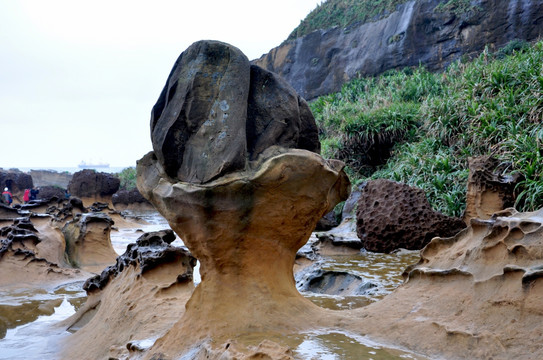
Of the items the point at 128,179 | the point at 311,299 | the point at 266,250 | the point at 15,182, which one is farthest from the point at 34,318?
the point at 128,179

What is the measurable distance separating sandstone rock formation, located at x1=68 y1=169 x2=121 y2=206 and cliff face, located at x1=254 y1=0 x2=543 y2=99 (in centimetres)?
962

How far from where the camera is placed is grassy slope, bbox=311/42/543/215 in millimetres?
6254

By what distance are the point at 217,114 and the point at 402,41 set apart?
17726 millimetres

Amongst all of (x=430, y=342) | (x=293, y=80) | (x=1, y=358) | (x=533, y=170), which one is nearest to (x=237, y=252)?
(x=430, y=342)

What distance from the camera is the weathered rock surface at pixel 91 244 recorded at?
632cm

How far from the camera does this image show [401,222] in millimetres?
5547

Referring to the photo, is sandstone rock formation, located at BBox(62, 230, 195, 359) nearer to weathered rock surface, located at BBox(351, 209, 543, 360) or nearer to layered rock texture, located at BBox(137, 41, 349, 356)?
layered rock texture, located at BBox(137, 41, 349, 356)

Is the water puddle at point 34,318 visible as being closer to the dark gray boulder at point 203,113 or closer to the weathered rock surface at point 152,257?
the weathered rock surface at point 152,257

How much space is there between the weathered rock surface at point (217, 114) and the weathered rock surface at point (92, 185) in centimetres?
1582

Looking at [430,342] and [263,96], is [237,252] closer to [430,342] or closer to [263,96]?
[263,96]

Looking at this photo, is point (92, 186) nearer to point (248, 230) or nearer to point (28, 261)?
point (28, 261)

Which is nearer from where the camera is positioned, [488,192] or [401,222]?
[488,192]

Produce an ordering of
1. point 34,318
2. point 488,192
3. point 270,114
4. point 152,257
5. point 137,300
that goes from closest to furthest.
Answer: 1. point 270,114
2. point 137,300
3. point 152,257
4. point 34,318
5. point 488,192

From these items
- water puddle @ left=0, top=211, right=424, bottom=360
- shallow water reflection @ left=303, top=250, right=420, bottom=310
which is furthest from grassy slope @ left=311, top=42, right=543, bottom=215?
water puddle @ left=0, top=211, right=424, bottom=360
